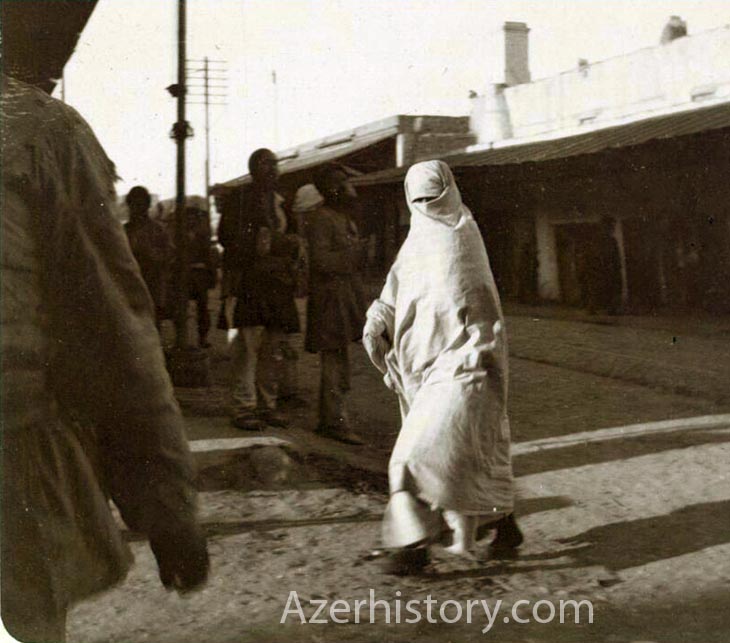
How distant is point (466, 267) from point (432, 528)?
3.48 ft

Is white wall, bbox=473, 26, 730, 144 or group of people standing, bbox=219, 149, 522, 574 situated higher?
white wall, bbox=473, 26, 730, 144

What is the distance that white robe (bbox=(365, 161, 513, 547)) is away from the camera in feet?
12.4

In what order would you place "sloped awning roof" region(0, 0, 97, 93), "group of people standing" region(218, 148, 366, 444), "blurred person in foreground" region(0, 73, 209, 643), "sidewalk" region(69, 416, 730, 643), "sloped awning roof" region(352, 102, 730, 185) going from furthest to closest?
"sloped awning roof" region(352, 102, 730, 185)
"group of people standing" region(218, 148, 366, 444)
"sloped awning roof" region(0, 0, 97, 93)
"sidewalk" region(69, 416, 730, 643)
"blurred person in foreground" region(0, 73, 209, 643)

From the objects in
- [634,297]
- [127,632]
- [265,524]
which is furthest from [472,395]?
[634,297]

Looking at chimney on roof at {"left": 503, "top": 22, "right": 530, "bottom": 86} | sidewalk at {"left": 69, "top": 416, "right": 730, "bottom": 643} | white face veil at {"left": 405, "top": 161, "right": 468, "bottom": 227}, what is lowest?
sidewalk at {"left": 69, "top": 416, "right": 730, "bottom": 643}

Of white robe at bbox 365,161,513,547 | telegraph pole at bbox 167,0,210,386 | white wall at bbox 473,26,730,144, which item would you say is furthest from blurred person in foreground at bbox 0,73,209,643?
white wall at bbox 473,26,730,144

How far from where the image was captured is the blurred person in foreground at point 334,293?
5.77m

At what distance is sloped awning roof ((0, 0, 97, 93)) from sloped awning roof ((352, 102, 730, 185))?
2.67m

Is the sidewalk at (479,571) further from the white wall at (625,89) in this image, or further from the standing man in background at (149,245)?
the white wall at (625,89)

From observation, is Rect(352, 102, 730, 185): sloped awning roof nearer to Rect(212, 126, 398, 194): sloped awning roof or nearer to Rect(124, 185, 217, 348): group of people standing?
Rect(212, 126, 398, 194): sloped awning roof

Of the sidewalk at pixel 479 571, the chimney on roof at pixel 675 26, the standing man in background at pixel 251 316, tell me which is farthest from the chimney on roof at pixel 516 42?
the sidewalk at pixel 479 571

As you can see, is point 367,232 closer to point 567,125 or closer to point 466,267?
point 466,267

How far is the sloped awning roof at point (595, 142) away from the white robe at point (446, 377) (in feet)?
8.76

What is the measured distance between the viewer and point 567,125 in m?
13.8
